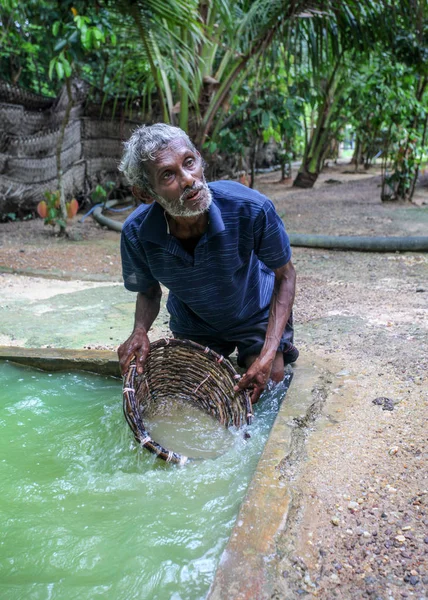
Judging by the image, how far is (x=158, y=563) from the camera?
69.2 inches

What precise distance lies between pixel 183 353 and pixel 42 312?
1.81 metres

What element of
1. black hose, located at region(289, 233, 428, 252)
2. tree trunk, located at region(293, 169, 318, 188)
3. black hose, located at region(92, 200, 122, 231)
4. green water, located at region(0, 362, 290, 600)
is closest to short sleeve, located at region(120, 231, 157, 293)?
green water, located at region(0, 362, 290, 600)

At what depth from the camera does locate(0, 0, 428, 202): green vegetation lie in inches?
220

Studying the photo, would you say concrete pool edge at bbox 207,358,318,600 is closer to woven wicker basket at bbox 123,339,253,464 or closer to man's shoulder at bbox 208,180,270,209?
woven wicker basket at bbox 123,339,253,464

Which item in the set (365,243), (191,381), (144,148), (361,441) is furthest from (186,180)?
(365,243)

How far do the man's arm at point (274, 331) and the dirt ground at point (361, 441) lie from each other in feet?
0.83

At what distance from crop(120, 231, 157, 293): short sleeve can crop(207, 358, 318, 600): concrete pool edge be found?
0.86 m

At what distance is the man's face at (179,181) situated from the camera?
2.16 meters

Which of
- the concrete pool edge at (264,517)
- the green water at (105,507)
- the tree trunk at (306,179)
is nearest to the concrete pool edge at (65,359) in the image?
the green water at (105,507)

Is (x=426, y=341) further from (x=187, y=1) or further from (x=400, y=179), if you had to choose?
(x=400, y=179)

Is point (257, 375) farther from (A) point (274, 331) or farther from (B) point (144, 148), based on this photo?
(B) point (144, 148)

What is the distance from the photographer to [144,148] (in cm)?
216

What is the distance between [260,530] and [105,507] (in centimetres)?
68

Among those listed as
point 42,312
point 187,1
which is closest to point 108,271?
point 42,312
